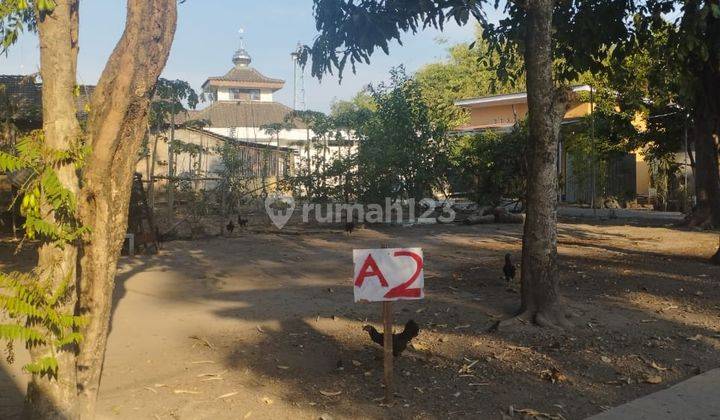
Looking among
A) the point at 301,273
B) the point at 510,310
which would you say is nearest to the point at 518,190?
the point at 301,273

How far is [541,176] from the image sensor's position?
7.46 m

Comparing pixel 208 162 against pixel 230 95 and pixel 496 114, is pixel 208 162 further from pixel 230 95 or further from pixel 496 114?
pixel 230 95

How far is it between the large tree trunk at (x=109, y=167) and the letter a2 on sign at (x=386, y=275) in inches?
71.3

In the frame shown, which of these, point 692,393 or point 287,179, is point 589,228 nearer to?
point 287,179

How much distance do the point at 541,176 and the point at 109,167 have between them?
4.87 metres

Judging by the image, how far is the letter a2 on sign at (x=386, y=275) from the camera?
5.16m

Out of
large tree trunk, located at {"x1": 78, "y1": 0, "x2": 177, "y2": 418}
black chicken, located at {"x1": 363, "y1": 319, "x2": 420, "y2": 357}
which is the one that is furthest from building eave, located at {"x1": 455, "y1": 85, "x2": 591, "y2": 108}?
large tree trunk, located at {"x1": 78, "y1": 0, "x2": 177, "y2": 418}

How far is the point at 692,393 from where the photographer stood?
5371 mm

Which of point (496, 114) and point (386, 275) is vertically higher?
point (496, 114)

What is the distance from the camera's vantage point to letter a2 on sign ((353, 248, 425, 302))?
5156 mm

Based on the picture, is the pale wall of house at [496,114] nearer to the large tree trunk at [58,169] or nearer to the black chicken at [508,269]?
the black chicken at [508,269]

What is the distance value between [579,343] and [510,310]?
1.32 m

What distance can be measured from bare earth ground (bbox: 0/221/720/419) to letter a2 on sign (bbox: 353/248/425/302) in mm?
826

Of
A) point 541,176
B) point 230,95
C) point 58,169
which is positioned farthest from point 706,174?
point 230,95
